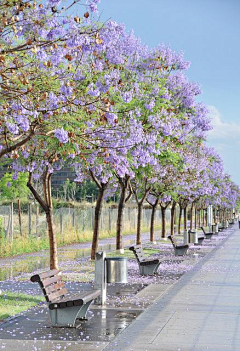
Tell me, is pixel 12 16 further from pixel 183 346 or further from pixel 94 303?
pixel 94 303

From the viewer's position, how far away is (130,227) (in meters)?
55.2

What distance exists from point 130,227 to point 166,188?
2015 cm

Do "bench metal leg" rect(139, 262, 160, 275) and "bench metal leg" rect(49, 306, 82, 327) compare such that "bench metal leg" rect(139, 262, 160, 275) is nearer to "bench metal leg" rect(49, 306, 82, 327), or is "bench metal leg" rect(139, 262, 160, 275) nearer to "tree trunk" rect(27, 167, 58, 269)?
"tree trunk" rect(27, 167, 58, 269)

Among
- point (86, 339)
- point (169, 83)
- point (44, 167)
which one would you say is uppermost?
point (169, 83)

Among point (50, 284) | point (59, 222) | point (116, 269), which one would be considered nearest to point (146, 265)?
point (116, 269)

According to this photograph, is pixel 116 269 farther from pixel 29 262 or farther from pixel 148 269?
pixel 29 262

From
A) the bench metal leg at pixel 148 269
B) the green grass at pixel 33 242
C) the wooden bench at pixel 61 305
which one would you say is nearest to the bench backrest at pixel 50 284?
the wooden bench at pixel 61 305

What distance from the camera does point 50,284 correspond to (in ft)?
37.7

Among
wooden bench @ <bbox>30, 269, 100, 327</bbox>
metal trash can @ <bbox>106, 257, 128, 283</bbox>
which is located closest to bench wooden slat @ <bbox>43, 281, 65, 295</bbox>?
wooden bench @ <bbox>30, 269, 100, 327</bbox>

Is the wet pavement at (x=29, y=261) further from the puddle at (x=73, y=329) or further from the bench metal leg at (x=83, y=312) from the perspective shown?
the bench metal leg at (x=83, y=312)

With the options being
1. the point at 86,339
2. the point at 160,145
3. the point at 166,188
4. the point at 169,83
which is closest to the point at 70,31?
the point at 86,339

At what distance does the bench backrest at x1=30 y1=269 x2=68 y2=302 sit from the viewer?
10.8 m

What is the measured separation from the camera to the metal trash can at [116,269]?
1495 cm

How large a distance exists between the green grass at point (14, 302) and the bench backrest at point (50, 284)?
94 cm
